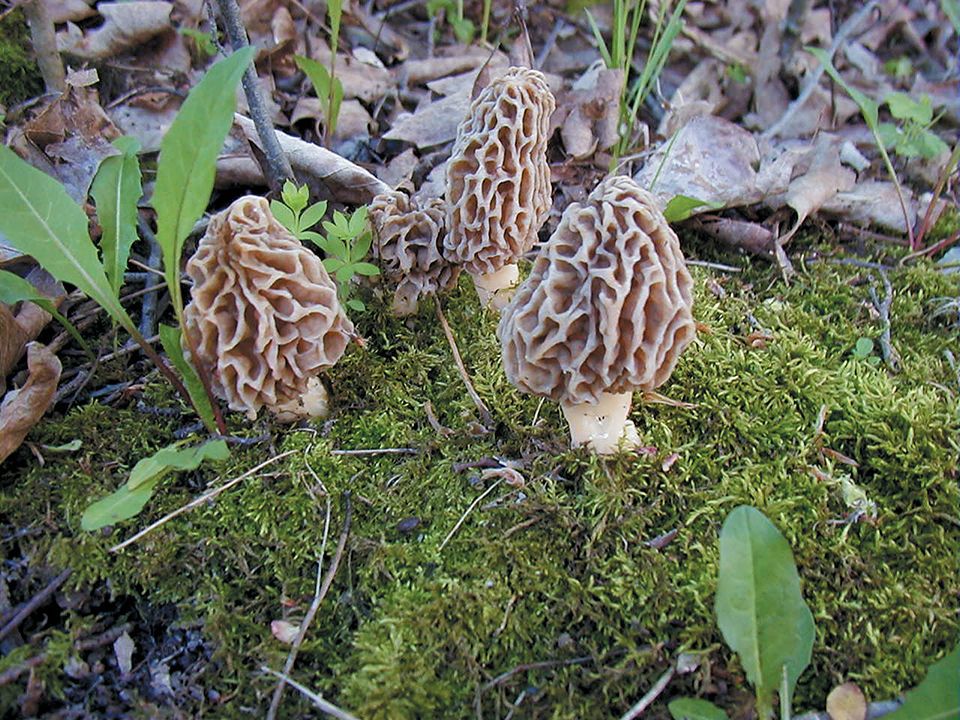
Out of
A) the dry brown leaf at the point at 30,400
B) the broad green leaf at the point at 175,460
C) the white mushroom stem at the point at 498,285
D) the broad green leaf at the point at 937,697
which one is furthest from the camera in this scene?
the white mushroom stem at the point at 498,285

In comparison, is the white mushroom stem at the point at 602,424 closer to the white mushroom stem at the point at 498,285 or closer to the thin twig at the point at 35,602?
the white mushroom stem at the point at 498,285

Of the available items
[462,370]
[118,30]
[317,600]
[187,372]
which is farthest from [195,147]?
[118,30]

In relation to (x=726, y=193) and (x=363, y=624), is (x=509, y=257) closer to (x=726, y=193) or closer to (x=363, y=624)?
(x=726, y=193)

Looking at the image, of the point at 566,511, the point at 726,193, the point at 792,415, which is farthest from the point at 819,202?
the point at 566,511

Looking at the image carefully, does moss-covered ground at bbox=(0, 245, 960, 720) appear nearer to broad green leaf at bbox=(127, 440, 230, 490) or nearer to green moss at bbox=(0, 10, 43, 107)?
broad green leaf at bbox=(127, 440, 230, 490)

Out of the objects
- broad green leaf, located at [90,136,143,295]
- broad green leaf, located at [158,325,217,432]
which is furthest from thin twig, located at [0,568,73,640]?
broad green leaf, located at [90,136,143,295]

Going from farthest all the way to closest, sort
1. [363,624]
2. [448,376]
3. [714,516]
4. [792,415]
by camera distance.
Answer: [448,376] < [792,415] < [714,516] < [363,624]

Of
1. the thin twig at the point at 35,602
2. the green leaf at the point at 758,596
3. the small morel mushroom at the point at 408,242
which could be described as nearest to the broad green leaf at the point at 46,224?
the thin twig at the point at 35,602
